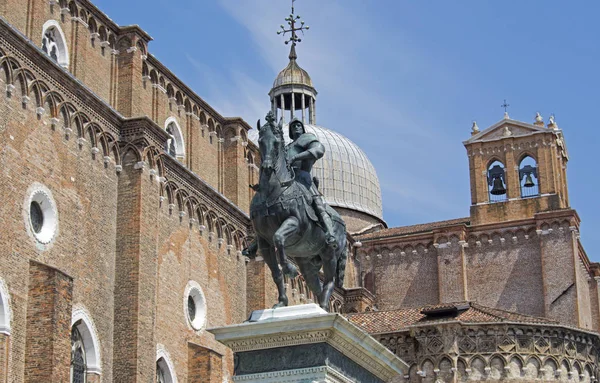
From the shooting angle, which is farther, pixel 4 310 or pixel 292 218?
pixel 4 310

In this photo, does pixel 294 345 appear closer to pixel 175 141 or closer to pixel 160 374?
pixel 160 374

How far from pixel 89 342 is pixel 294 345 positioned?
14754 millimetres

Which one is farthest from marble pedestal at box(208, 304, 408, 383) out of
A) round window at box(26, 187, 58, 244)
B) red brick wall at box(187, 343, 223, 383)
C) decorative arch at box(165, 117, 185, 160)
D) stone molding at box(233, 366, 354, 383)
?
decorative arch at box(165, 117, 185, 160)

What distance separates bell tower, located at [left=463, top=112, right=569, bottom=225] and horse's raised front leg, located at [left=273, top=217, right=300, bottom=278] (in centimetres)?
3238

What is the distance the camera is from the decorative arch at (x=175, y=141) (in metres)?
30.7

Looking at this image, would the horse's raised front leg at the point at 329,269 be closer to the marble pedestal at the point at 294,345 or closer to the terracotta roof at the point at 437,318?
the marble pedestal at the point at 294,345

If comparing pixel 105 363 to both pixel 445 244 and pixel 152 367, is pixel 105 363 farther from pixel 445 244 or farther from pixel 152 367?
pixel 445 244

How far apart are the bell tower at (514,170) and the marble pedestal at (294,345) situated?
107ft

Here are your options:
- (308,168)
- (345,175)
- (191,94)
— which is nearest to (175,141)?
(191,94)

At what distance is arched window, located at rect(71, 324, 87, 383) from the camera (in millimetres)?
23359

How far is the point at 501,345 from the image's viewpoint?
32.7m

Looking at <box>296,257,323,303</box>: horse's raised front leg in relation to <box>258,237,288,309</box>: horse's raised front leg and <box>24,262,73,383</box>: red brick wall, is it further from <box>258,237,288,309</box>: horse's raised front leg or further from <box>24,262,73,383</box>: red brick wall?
<box>24,262,73,383</box>: red brick wall

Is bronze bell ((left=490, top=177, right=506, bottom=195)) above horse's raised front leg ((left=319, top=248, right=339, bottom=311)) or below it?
above

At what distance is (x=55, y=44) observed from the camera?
2597cm
